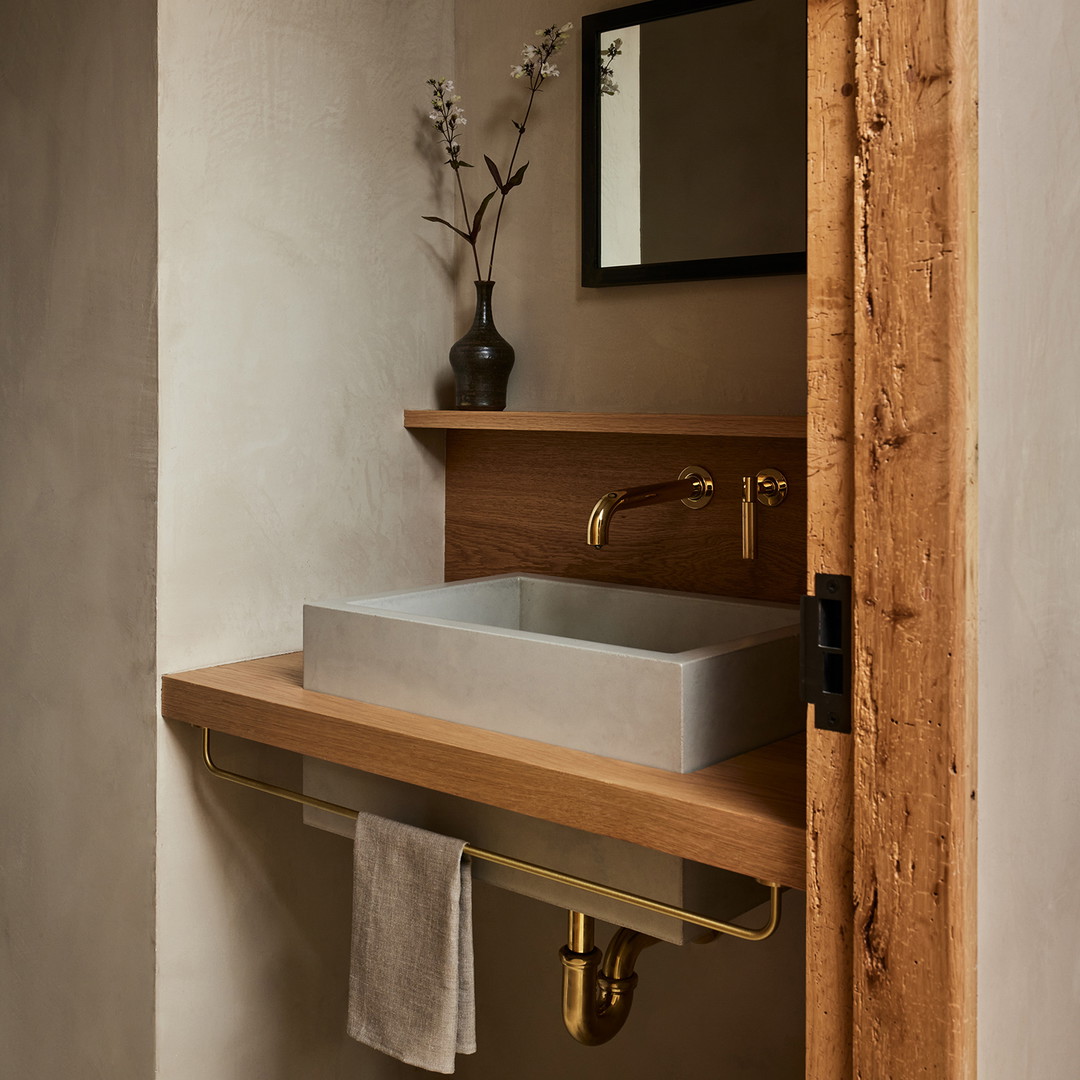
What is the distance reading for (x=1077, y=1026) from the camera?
90 cm

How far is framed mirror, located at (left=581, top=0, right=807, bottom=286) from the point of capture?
1.41 m

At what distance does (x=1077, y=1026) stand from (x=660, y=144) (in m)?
1.20

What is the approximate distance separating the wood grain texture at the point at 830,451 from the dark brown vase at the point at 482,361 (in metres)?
0.95

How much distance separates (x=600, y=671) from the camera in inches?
42.4

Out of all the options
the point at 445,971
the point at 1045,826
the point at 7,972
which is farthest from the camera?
the point at 7,972

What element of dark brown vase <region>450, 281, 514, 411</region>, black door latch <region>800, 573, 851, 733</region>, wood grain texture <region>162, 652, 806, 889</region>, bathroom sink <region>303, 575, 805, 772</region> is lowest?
wood grain texture <region>162, 652, 806, 889</region>

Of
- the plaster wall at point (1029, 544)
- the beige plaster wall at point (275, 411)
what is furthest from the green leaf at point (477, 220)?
the plaster wall at point (1029, 544)

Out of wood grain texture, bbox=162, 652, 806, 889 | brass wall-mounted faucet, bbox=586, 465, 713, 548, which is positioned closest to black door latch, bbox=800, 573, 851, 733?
wood grain texture, bbox=162, 652, 806, 889

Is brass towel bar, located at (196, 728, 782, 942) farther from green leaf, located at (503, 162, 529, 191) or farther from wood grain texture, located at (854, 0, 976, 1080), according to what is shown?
green leaf, located at (503, 162, 529, 191)

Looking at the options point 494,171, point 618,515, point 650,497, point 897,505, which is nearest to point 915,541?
point 897,505

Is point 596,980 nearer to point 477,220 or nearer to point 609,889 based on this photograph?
point 609,889

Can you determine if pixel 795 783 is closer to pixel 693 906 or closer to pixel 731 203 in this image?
pixel 693 906

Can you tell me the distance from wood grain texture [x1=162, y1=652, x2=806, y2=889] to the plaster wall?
0.54ft

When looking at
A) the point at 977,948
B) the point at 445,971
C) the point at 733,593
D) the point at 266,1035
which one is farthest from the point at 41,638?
the point at 977,948
